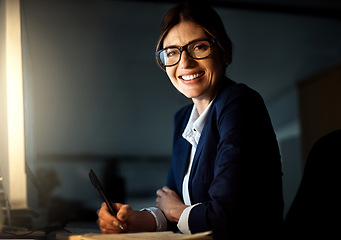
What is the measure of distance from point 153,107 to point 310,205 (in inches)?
247

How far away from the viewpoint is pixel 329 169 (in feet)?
2.92

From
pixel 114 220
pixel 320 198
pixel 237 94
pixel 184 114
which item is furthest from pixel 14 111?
pixel 184 114

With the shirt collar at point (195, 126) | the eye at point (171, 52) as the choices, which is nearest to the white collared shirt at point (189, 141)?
the shirt collar at point (195, 126)

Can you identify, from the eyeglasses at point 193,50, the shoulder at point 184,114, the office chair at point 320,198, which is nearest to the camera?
the office chair at point 320,198

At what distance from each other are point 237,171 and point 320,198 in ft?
0.73

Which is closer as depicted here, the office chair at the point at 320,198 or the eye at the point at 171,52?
the office chair at the point at 320,198

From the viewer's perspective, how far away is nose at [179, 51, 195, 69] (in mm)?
1215

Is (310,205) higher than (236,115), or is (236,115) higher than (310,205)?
(236,115)

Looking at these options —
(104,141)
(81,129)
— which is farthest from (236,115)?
(104,141)

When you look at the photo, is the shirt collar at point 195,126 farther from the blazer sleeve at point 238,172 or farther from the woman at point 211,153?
the blazer sleeve at point 238,172

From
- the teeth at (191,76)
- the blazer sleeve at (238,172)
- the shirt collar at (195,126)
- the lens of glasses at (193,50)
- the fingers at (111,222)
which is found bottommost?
the fingers at (111,222)

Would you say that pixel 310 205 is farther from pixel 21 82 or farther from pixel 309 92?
pixel 309 92

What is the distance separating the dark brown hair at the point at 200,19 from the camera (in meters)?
1.21

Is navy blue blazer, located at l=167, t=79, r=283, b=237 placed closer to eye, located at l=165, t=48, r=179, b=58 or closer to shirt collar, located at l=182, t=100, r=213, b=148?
shirt collar, located at l=182, t=100, r=213, b=148
